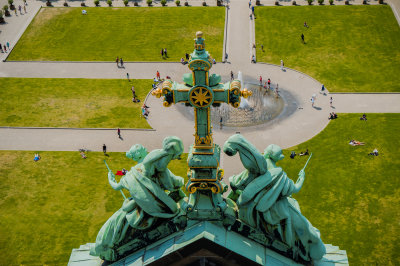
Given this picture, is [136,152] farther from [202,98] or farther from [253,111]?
[253,111]

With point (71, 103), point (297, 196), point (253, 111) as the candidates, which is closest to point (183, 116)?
point (253, 111)

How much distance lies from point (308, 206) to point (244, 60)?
30.4 metres

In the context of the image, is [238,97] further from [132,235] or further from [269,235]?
[132,235]

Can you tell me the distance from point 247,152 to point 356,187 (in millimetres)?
29409

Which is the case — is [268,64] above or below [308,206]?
above

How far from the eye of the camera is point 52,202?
43375 millimetres

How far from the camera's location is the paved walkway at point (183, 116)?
5178 centimetres

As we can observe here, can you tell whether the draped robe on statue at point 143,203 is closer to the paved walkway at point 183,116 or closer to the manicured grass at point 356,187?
the manicured grass at point 356,187

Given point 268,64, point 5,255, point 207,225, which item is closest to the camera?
point 207,225

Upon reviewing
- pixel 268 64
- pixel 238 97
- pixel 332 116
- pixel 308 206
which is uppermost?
pixel 268 64

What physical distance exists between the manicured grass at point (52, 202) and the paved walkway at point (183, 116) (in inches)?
98.2

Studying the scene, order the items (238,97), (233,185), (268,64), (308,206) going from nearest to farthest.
→ (238,97), (233,185), (308,206), (268,64)

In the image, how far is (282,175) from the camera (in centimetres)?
1877

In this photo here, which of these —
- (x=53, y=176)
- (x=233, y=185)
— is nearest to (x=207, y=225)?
(x=233, y=185)
